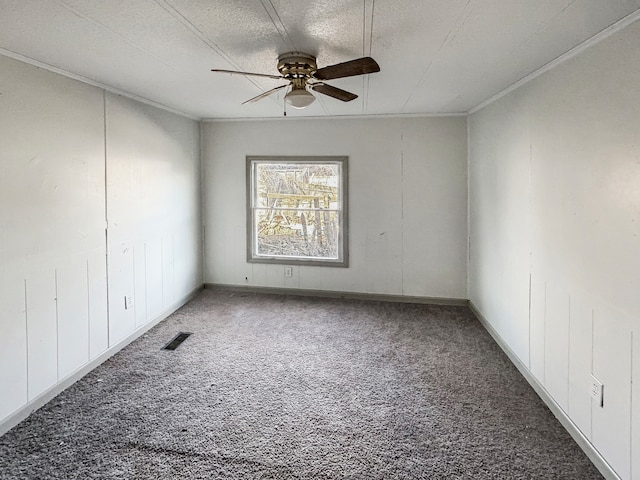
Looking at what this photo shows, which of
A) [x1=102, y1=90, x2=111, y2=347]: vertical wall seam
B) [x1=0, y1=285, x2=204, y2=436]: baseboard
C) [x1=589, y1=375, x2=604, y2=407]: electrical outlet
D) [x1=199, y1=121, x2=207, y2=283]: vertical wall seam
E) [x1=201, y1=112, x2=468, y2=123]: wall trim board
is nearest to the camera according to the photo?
[x1=589, y1=375, x2=604, y2=407]: electrical outlet

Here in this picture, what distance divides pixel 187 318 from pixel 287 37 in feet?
10.4

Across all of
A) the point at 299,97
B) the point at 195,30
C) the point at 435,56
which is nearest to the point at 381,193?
the point at 435,56

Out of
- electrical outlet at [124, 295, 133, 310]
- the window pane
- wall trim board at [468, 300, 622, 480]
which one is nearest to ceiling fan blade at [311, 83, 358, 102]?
the window pane

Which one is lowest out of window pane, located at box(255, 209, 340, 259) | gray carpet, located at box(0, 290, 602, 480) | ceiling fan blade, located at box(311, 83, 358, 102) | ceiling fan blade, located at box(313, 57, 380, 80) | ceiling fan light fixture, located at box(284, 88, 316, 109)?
gray carpet, located at box(0, 290, 602, 480)

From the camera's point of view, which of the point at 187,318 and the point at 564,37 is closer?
the point at 564,37

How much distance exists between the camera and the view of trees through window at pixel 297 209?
4918 mm

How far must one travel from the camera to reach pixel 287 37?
2.11 m

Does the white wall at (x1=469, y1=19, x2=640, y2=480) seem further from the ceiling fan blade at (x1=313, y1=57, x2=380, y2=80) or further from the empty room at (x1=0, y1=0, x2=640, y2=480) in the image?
the ceiling fan blade at (x1=313, y1=57, x2=380, y2=80)

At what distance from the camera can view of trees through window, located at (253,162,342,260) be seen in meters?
4.92

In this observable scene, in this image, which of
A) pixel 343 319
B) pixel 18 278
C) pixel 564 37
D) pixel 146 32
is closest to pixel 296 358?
pixel 343 319

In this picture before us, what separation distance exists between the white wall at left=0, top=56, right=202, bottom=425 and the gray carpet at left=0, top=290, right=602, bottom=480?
0.32 metres

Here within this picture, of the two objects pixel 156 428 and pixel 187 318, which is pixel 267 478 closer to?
pixel 156 428

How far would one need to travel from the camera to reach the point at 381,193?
4.74 m

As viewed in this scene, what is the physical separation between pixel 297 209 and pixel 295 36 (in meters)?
3.01
